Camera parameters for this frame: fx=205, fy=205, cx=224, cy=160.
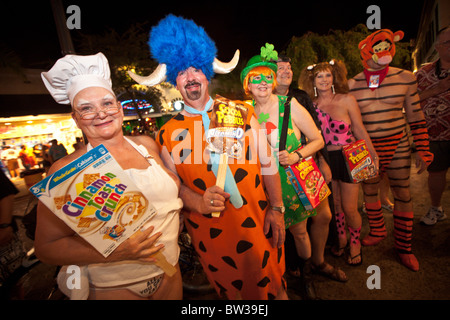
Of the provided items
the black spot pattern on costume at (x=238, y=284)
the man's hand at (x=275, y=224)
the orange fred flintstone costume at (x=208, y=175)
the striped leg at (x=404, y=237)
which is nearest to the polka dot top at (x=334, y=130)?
the striped leg at (x=404, y=237)

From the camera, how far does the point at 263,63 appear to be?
6.51ft

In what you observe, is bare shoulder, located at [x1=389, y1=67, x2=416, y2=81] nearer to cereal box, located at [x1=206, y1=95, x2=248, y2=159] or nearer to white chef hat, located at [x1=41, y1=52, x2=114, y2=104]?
cereal box, located at [x1=206, y1=95, x2=248, y2=159]

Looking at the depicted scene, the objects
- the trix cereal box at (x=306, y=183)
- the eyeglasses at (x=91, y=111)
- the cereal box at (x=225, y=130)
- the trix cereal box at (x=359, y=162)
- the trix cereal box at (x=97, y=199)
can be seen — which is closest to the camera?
the trix cereal box at (x=97, y=199)

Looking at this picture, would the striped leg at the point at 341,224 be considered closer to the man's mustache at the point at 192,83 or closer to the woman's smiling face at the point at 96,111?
the man's mustache at the point at 192,83

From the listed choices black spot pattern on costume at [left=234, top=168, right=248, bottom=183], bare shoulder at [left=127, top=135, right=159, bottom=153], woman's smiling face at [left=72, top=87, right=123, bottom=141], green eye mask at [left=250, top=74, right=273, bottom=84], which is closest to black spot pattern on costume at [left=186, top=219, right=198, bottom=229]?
black spot pattern on costume at [left=234, top=168, right=248, bottom=183]

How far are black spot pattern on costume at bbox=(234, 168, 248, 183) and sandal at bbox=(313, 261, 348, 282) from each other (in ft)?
5.75

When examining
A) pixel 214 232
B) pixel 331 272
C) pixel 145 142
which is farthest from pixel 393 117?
pixel 145 142

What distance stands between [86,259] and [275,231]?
1243 mm

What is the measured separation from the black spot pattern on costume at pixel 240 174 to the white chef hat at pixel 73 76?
0.99 meters

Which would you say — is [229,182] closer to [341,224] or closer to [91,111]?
[91,111]

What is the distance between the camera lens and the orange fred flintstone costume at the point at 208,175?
147 centimetres

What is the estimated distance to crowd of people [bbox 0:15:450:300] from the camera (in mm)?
1173
